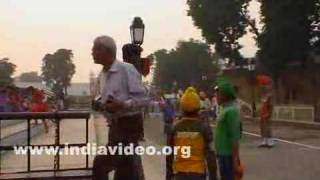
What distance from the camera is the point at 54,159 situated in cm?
963

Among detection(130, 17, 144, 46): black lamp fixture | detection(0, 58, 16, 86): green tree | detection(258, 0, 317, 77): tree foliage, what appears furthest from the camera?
detection(0, 58, 16, 86): green tree

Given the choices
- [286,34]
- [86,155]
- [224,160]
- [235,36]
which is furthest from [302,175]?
[235,36]

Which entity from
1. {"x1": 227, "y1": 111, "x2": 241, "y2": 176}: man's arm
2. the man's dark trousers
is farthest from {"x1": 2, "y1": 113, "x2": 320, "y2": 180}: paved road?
the man's dark trousers

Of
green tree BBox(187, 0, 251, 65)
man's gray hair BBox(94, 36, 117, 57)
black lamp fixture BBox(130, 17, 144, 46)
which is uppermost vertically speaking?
green tree BBox(187, 0, 251, 65)

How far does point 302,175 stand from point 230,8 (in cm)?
4156

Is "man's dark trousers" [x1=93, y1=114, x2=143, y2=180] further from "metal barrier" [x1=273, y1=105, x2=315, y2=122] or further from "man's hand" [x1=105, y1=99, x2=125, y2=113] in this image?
"metal barrier" [x1=273, y1=105, x2=315, y2=122]

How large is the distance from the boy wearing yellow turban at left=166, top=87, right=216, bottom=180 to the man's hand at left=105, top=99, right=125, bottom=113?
0.91 metres

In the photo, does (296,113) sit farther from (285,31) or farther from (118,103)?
(118,103)

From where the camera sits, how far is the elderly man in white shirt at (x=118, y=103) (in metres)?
5.35

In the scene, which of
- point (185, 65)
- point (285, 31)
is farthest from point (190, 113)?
point (185, 65)

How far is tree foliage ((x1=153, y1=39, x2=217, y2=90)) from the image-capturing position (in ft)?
326

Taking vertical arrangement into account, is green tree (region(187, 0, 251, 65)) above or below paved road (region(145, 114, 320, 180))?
above

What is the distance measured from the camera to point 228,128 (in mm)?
6758

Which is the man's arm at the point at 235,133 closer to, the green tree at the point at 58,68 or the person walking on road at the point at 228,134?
the person walking on road at the point at 228,134
